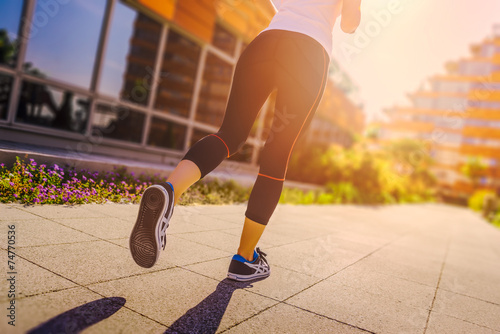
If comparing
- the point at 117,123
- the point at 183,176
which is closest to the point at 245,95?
the point at 183,176

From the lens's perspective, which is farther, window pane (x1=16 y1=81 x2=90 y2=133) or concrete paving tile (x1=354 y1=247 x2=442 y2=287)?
window pane (x1=16 y1=81 x2=90 y2=133)

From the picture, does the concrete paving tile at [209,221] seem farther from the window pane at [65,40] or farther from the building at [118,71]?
the window pane at [65,40]

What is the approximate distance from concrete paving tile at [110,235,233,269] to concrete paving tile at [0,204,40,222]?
0.70 meters

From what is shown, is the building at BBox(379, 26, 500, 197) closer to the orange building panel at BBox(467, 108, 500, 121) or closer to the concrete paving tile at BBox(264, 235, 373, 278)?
the orange building panel at BBox(467, 108, 500, 121)

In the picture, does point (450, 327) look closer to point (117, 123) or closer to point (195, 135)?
point (117, 123)

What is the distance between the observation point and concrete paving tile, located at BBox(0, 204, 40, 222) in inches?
97.0

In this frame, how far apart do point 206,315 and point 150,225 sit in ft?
1.47

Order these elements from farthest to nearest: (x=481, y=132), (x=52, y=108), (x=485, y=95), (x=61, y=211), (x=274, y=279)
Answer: (x=485, y=95) < (x=481, y=132) < (x=52, y=108) < (x=61, y=211) < (x=274, y=279)

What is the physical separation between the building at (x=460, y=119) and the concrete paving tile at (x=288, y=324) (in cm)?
5999

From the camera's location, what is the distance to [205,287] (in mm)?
1884

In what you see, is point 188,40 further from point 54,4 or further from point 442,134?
point 442,134

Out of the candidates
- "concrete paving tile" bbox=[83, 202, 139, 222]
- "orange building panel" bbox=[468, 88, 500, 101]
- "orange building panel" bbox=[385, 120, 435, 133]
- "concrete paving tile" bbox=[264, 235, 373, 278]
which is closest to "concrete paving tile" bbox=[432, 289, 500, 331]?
"concrete paving tile" bbox=[264, 235, 373, 278]

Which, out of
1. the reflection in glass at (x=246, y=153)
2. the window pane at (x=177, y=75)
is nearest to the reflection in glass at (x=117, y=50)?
the window pane at (x=177, y=75)

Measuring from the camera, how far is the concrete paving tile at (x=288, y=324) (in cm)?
151
